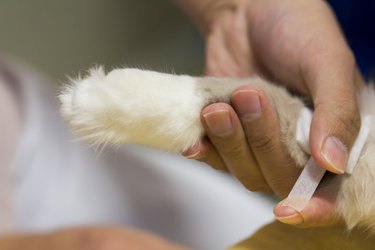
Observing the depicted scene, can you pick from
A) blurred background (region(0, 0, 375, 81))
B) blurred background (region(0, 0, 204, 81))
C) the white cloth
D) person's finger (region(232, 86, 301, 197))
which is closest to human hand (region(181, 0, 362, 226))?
person's finger (region(232, 86, 301, 197))

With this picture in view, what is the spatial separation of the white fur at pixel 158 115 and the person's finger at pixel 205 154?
0.01 meters

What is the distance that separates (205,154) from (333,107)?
13cm

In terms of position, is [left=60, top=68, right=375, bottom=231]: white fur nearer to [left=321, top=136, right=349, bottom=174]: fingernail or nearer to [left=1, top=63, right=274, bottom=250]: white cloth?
[left=321, top=136, right=349, bottom=174]: fingernail

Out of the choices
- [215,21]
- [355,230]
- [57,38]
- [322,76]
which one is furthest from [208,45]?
[57,38]

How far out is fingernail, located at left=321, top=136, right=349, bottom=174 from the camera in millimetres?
516

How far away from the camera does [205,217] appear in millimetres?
1158

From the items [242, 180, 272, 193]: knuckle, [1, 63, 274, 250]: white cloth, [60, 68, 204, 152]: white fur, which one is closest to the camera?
[60, 68, 204, 152]: white fur

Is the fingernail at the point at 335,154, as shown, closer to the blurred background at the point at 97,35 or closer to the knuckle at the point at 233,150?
the knuckle at the point at 233,150

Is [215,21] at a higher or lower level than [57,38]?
higher

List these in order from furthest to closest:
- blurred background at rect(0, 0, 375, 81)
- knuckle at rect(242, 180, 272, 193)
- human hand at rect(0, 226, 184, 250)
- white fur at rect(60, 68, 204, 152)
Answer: blurred background at rect(0, 0, 375, 81) < human hand at rect(0, 226, 184, 250) < knuckle at rect(242, 180, 272, 193) < white fur at rect(60, 68, 204, 152)

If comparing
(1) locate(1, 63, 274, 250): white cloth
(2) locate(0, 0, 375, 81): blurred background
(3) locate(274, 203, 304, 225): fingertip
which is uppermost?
(3) locate(274, 203, 304, 225): fingertip

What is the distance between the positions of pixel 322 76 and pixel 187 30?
120 centimetres

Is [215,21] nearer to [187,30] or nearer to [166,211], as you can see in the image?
[166,211]

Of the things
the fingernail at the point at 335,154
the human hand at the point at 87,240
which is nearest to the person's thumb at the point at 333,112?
the fingernail at the point at 335,154
